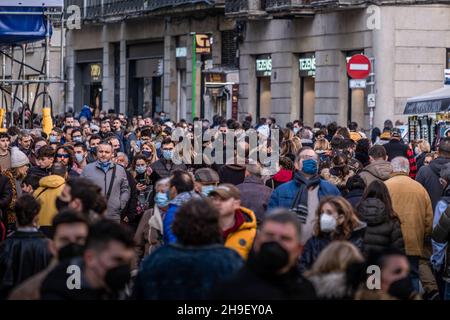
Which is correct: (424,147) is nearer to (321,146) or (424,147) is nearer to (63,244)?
(321,146)

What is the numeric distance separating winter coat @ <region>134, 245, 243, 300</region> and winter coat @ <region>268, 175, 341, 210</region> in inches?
173

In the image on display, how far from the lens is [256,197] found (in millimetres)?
13367

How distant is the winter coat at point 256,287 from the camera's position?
695 cm

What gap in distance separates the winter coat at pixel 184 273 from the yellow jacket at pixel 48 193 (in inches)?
198

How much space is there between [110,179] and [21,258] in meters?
5.22

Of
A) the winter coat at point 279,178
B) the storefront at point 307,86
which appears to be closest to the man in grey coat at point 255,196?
the winter coat at point 279,178

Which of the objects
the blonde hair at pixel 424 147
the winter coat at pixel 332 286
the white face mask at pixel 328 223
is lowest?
the winter coat at pixel 332 286

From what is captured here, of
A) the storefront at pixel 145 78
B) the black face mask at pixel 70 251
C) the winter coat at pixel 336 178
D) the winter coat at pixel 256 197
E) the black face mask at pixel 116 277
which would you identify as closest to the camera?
the black face mask at pixel 116 277

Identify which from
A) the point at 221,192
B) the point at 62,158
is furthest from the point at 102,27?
the point at 221,192

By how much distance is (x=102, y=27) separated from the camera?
5509cm

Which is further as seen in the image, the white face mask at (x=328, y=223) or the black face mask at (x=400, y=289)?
the white face mask at (x=328, y=223)

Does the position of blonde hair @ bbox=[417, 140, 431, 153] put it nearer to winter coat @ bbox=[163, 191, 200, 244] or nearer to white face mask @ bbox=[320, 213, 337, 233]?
winter coat @ bbox=[163, 191, 200, 244]

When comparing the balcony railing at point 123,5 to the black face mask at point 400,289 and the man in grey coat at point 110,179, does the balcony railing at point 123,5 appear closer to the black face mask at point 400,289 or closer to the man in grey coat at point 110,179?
the man in grey coat at point 110,179

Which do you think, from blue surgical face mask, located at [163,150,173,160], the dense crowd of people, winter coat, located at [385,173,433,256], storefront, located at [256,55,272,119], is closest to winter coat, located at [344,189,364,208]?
the dense crowd of people
